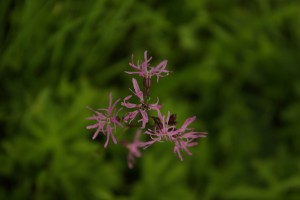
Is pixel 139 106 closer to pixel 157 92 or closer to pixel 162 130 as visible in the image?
pixel 162 130

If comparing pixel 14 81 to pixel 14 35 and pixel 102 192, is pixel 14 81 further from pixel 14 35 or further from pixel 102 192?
pixel 102 192

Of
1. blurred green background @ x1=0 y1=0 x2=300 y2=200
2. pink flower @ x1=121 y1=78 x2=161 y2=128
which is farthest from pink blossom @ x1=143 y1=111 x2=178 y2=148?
blurred green background @ x1=0 y1=0 x2=300 y2=200

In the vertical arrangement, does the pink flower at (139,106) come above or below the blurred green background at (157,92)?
below

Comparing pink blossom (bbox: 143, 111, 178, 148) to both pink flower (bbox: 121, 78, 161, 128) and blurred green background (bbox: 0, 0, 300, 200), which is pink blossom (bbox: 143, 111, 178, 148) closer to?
pink flower (bbox: 121, 78, 161, 128)

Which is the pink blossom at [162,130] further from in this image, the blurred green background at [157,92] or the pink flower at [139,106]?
the blurred green background at [157,92]

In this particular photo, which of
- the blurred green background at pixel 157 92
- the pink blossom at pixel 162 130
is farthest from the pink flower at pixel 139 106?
the blurred green background at pixel 157 92

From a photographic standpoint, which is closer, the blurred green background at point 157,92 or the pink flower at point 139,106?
the pink flower at point 139,106

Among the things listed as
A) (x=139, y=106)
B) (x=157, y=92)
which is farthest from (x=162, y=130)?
(x=157, y=92)

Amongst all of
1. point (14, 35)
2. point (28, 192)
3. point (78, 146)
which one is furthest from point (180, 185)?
point (14, 35)
